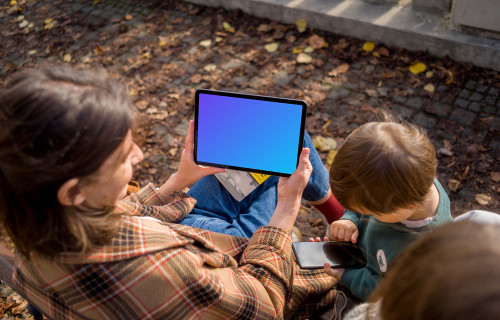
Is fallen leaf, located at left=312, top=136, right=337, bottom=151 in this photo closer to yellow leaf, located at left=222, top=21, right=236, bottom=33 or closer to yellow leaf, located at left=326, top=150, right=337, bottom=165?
yellow leaf, located at left=326, top=150, right=337, bottom=165

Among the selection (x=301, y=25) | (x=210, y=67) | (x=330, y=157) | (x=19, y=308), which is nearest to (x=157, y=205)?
(x=19, y=308)

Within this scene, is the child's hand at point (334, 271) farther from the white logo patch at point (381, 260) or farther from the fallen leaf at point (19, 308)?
the fallen leaf at point (19, 308)

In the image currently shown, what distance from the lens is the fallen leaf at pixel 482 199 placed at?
2.71 m

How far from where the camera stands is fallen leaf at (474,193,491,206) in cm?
271

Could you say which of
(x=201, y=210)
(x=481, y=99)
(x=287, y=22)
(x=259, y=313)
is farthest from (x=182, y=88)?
(x=259, y=313)

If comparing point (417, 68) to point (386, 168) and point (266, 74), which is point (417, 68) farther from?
point (386, 168)

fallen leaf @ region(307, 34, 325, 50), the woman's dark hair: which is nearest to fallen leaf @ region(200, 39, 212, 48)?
fallen leaf @ region(307, 34, 325, 50)

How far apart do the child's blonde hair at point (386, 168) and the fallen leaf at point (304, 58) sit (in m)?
2.35

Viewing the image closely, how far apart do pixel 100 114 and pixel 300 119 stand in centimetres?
94

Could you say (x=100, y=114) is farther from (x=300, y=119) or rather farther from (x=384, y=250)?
(x=384, y=250)

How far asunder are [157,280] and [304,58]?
3.01 metres

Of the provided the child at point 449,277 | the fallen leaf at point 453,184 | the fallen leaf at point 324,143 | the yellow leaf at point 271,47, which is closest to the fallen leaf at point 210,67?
the yellow leaf at point 271,47

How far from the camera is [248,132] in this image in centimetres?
200

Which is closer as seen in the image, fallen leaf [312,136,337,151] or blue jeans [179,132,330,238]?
blue jeans [179,132,330,238]
